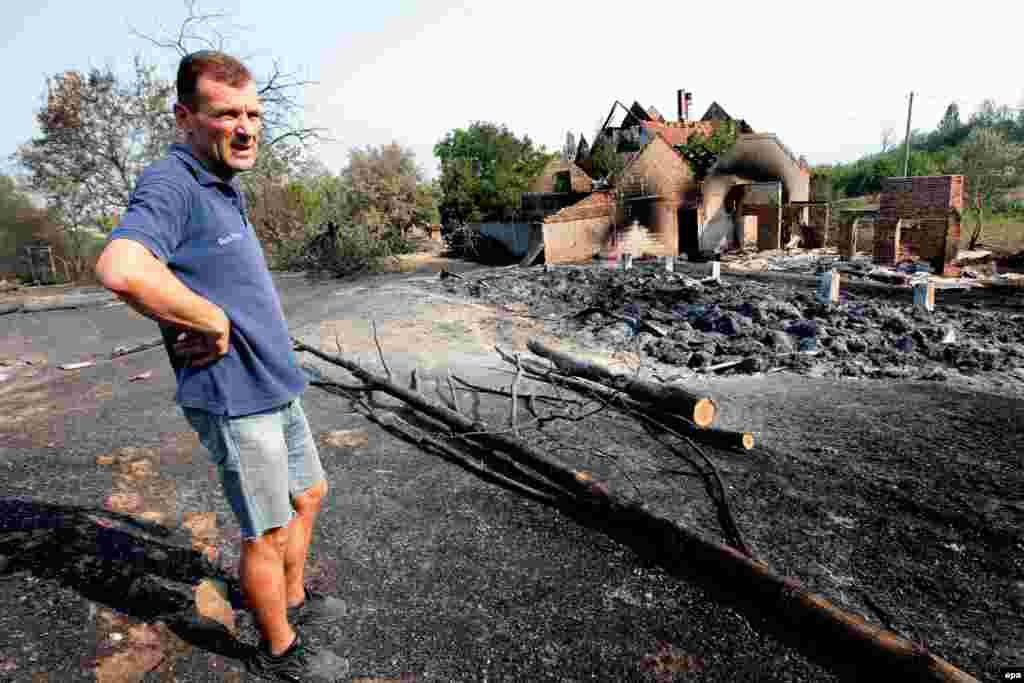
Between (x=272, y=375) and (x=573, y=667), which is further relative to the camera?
(x=573, y=667)

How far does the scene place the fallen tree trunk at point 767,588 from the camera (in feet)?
6.71

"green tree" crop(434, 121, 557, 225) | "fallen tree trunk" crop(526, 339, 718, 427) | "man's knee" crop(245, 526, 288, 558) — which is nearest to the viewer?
"man's knee" crop(245, 526, 288, 558)

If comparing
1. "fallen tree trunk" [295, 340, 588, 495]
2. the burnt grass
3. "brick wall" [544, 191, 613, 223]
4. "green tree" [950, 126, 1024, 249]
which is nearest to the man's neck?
"fallen tree trunk" [295, 340, 588, 495]

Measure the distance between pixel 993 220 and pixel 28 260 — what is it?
47701 mm

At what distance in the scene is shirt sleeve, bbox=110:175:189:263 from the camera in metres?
1.55

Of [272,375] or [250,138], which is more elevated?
[250,138]

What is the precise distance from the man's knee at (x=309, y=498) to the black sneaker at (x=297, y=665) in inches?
18.6

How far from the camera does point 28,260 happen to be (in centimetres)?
2497

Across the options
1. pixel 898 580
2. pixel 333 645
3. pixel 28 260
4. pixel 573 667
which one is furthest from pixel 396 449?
pixel 28 260

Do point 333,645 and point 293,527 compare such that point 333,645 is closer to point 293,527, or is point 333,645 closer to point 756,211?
point 293,527

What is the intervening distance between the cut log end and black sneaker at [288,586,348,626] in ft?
9.77

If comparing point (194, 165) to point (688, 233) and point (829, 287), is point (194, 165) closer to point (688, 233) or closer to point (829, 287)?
point (829, 287)

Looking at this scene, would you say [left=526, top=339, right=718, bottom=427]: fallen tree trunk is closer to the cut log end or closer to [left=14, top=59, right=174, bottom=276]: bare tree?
the cut log end

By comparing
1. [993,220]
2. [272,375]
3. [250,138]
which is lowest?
[993,220]
